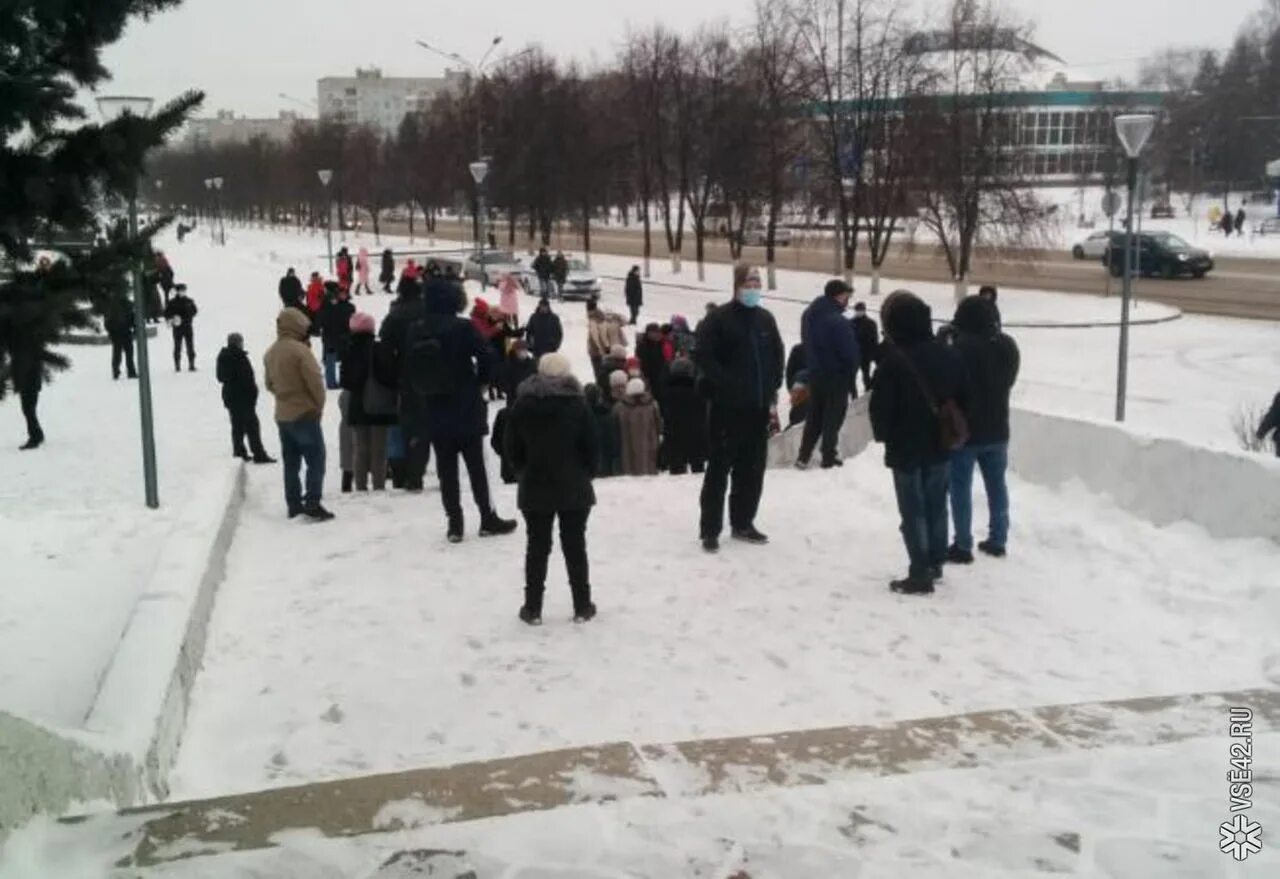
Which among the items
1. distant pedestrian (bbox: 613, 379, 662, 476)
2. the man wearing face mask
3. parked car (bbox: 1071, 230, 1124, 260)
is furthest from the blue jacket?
parked car (bbox: 1071, 230, 1124, 260)

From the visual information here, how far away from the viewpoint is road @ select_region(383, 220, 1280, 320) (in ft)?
105

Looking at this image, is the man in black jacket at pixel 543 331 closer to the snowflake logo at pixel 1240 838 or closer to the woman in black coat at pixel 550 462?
the woman in black coat at pixel 550 462

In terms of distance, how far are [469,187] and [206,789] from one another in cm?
6229

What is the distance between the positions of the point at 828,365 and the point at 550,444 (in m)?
A: 4.84

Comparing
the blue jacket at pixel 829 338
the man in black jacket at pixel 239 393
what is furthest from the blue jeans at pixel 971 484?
the man in black jacket at pixel 239 393

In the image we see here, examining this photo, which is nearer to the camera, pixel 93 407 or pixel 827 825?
pixel 827 825

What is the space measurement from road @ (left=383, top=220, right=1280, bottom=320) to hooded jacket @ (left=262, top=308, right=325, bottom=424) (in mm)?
25570

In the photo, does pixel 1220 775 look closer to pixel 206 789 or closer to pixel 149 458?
pixel 206 789

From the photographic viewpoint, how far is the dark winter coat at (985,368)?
7.47m

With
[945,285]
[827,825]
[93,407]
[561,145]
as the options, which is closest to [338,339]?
[93,407]

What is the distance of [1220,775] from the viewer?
14.3ft

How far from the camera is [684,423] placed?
1149 centimetres

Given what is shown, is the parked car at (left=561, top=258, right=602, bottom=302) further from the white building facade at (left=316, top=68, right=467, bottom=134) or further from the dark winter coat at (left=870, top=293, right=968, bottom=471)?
the white building facade at (left=316, top=68, right=467, bottom=134)

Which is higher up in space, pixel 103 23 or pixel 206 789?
pixel 103 23
